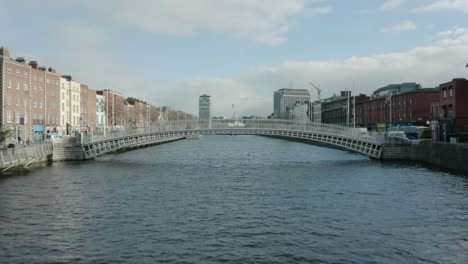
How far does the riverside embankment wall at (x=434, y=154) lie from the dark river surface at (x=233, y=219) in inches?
166

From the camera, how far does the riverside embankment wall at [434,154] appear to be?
39672mm

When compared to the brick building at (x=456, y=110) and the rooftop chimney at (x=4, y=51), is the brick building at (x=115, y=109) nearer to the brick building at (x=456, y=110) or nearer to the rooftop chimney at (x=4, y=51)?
the rooftop chimney at (x=4, y=51)

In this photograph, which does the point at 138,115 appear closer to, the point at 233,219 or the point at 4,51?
the point at 4,51

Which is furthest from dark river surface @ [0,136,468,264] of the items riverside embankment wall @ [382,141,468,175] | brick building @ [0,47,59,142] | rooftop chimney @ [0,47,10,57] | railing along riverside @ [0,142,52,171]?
rooftop chimney @ [0,47,10,57]

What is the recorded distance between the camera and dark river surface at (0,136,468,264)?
53.1 feet

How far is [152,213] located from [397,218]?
12571 millimetres

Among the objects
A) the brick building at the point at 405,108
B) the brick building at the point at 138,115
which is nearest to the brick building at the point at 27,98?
the brick building at the point at 138,115

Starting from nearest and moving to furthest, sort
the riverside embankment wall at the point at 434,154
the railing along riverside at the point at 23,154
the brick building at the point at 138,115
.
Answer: the railing along riverside at the point at 23,154
the riverside embankment wall at the point at 434,154
the brick building at the point at 138,115

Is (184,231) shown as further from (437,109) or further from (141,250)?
(437,109)

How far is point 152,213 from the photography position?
22.8 m

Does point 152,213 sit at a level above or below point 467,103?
below

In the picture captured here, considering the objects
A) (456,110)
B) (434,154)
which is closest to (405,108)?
(456,110)

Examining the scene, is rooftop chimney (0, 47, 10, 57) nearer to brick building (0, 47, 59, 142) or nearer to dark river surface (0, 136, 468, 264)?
brick building (0, 47, 59, 142)

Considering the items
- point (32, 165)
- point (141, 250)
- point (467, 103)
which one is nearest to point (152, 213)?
point (141, 250)
